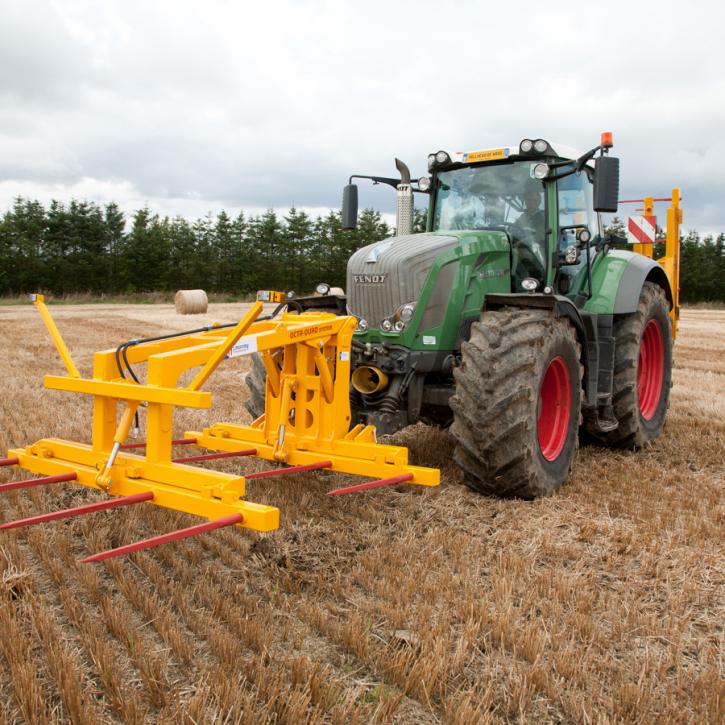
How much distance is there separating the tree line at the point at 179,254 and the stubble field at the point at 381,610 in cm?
3682

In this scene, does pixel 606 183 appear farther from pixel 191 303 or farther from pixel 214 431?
pixel 191 303

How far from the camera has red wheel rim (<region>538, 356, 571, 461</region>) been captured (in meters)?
4.96

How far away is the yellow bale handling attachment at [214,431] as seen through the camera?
10.8ft

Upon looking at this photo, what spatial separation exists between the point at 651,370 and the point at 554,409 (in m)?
2.08

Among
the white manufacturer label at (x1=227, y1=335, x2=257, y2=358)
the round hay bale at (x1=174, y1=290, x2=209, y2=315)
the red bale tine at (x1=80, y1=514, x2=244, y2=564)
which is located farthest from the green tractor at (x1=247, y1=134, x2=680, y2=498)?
the round hay bale at (x1=174, y1=290, x2=209, y2=315)

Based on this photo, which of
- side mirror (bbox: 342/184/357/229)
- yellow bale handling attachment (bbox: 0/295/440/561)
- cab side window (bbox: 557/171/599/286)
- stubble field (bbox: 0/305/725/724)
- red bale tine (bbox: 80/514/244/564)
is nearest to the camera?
stubble field (bbox: 0/305/725/724)

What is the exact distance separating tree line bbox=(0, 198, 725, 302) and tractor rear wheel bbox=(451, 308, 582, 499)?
3659 cm

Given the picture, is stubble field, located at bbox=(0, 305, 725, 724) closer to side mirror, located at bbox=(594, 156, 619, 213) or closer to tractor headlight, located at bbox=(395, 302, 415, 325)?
tractor headlight, located at bbox=(395, 302, 415, 325)

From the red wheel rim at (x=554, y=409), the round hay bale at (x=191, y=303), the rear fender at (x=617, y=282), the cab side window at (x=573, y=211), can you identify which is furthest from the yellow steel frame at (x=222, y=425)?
the round hay bale at (x=191, y=303)

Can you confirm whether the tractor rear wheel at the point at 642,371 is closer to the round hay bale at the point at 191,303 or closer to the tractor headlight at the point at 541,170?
the tractor headlight at the point at 541,170

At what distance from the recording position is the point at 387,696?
7.98 feet

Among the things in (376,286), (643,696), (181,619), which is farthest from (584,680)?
(376,286)

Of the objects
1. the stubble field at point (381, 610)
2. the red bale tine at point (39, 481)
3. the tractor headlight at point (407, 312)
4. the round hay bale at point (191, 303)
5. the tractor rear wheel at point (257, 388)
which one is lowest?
the stubble field at point (381, 610)

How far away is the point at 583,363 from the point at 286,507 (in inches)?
98.7
